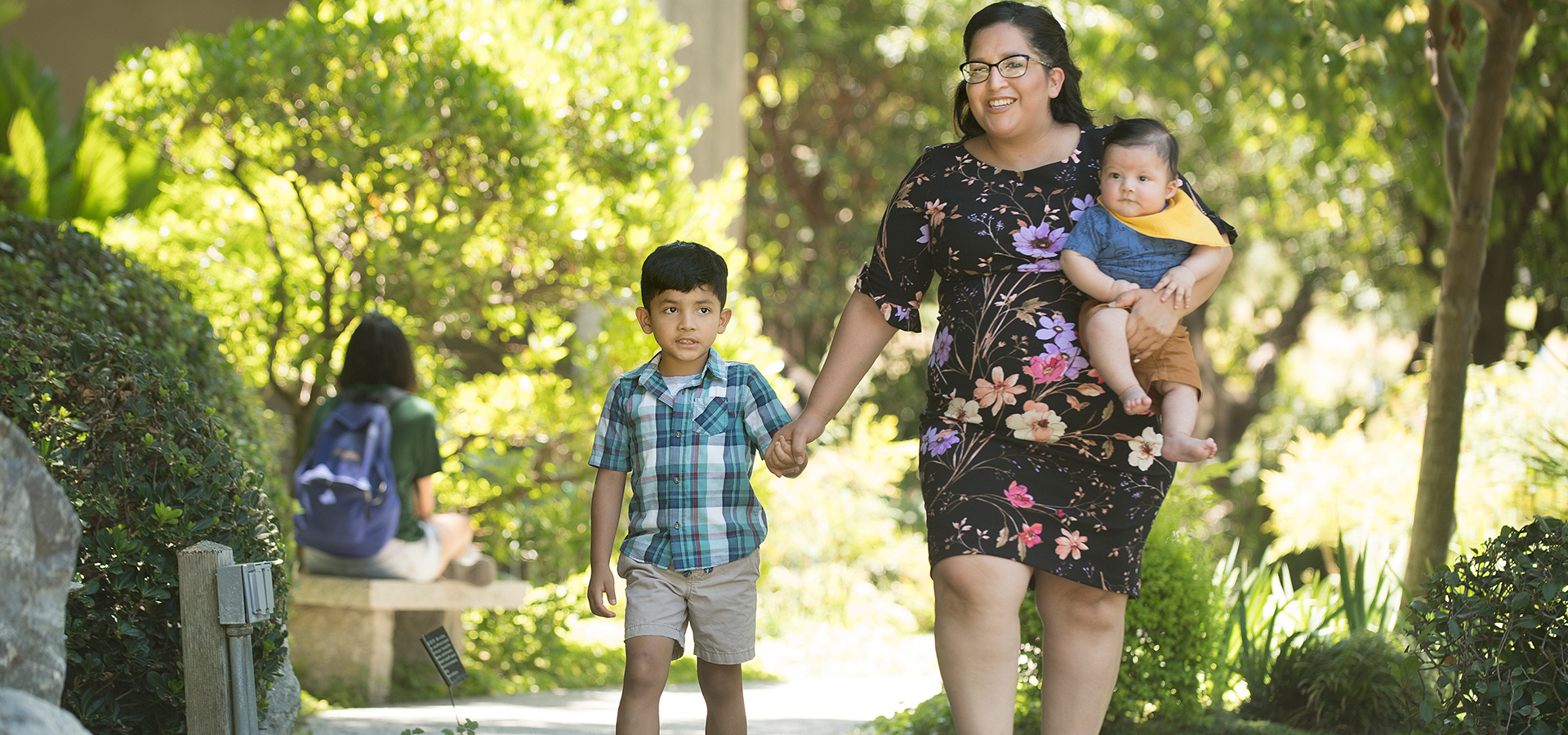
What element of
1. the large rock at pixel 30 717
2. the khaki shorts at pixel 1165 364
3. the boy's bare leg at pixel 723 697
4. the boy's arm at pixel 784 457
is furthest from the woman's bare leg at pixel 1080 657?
the large rock at pixel 30 717

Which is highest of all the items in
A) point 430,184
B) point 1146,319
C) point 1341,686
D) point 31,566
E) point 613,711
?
point 430,184

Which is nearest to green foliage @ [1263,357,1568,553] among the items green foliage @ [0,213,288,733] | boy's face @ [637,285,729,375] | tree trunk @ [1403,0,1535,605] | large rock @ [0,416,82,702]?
tree trunk @ [1403,0,1535,605]

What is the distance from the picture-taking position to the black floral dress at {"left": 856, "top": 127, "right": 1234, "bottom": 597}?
2826 mm

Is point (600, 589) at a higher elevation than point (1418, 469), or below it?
below

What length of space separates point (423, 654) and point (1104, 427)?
3522 millimetres

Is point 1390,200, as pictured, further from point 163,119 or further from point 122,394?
point 122,394

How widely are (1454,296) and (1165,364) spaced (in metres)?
2.41

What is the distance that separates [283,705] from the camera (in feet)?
11.7

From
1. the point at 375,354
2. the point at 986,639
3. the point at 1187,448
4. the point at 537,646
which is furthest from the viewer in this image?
the point at 537,646

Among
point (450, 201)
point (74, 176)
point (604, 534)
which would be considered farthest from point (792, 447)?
point (74, 176)

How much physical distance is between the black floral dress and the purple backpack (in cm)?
258

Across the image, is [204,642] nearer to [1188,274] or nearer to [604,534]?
[604,534]

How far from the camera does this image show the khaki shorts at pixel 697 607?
120 inches

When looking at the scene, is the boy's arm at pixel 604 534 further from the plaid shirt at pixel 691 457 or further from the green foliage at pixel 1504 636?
the green foliage at pixel 1504 636
